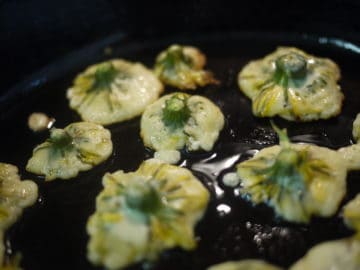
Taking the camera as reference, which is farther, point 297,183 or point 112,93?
point 112,93

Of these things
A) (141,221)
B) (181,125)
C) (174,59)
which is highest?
(174,59)

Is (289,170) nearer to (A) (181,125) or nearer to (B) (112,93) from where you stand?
(A) (181,125)

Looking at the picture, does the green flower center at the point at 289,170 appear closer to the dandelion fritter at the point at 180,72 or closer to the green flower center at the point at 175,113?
the green flower center at the point at 175,113

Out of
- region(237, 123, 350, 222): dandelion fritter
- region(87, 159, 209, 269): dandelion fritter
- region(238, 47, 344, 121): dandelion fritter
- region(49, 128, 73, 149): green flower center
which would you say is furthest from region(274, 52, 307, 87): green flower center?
region(49, 128, 73, 149): green flower center

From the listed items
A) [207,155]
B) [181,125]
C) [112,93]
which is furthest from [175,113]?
[112,93]

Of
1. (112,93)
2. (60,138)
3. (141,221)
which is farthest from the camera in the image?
(112,93)

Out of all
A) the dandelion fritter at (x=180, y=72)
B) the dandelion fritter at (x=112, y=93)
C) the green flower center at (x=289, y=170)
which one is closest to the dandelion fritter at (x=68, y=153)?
the dandelion fritter at (x=112, y=93)

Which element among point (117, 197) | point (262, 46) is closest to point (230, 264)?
point (117, 197)

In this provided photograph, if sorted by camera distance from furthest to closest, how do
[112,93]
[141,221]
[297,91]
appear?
[112,93]
[297,91]
[141,221]
